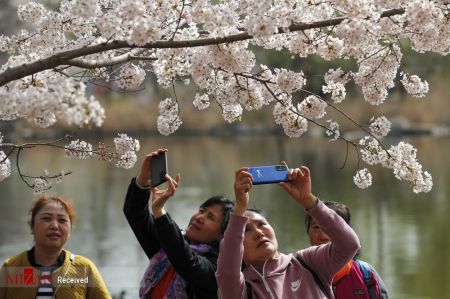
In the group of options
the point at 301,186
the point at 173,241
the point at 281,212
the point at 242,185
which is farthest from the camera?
the point at 281,212

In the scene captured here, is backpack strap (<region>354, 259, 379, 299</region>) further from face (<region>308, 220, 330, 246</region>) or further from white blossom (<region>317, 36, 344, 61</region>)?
white blossom (<region>317, 36, 344, 61</region>)

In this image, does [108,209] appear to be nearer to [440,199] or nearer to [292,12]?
[440,199]

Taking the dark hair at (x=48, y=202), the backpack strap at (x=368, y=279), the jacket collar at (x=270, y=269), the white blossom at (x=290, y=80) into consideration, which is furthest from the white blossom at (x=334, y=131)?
the dark hair at (x=48, y=202)

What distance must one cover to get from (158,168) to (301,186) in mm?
638

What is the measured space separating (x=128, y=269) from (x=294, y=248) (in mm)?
2542

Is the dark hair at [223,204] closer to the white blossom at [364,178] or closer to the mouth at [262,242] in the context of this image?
the mouth at [262,242]

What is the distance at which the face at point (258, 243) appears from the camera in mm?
3227

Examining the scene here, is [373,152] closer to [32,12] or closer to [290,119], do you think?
[290,119]

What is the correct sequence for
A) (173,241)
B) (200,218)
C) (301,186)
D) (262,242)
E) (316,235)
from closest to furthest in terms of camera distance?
(301,186) < (262,242) < (173,241) < (200,218) < (316,235)

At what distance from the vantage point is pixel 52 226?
376cm

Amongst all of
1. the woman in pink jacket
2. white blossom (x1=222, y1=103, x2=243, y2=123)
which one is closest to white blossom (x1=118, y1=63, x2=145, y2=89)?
white blossom (x1=222, y1=103, x2=243, y2=123)

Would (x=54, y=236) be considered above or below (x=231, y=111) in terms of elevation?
below

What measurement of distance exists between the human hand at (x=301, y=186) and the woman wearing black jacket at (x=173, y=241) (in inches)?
18.7

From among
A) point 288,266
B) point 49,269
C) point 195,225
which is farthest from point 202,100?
point 288,266
